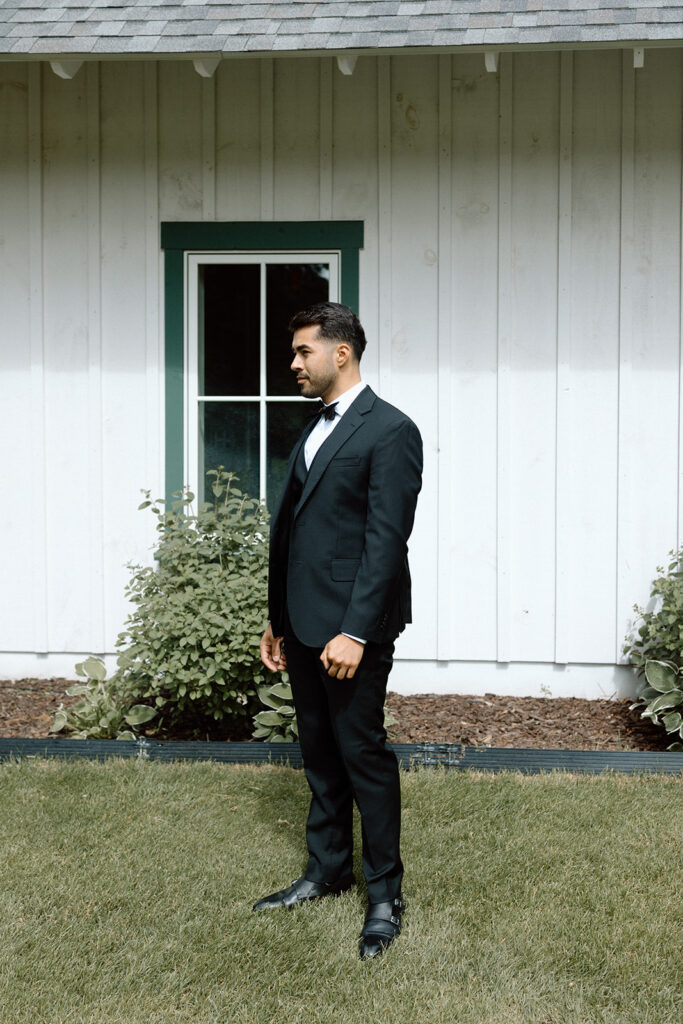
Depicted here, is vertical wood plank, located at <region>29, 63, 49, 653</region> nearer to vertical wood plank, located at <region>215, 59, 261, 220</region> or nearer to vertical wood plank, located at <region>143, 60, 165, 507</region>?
vertical wood plank, located at <region>143, 60, 165, 507</region>

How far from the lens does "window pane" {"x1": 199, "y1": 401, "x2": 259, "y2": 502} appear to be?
6.00m

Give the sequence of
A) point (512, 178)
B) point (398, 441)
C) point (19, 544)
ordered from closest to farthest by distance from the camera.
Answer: point (398, 441) → point (512, 178) → point (19, 544)

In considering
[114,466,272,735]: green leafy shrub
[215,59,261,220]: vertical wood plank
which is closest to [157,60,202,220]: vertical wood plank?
[215,59,261,220]: vertical wood plank

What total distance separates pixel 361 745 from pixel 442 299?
3248 mm

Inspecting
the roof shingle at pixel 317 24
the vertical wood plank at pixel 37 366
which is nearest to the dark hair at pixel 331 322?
the roof shingle at pixel 317 24

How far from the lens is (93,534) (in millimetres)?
6035

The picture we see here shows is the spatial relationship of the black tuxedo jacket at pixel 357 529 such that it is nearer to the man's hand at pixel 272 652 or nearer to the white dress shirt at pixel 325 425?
the white dress shirt at pixel 325 425

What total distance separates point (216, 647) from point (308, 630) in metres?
1.70

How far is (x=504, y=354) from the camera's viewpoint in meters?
5.75

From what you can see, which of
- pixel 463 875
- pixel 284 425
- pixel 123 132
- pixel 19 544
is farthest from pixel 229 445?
pixel 463 875

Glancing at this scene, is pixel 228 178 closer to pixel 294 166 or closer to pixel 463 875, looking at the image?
pixel 294 166

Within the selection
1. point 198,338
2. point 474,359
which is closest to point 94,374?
point 198,338

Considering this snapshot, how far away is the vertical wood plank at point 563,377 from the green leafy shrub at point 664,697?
0.70 metres

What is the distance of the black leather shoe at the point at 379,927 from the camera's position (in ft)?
10.3
